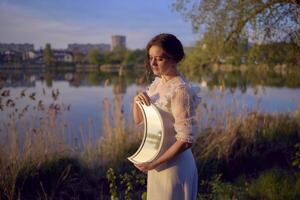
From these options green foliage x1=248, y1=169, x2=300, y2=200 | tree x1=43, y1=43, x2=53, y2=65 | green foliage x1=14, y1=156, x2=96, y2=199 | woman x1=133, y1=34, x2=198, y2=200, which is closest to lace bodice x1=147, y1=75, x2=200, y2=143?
woman x1=133, y1=34, x2=198, y2=200

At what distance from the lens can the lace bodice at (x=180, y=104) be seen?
1624 millimetres

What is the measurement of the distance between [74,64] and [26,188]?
154 feet

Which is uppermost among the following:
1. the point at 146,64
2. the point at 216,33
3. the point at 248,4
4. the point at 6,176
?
the point at 248,4

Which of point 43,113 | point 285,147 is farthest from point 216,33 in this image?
point 43,113

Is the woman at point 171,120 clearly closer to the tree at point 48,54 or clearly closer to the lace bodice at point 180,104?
the lace bodice at point 180,104

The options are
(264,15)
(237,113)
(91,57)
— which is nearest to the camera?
(264,15)

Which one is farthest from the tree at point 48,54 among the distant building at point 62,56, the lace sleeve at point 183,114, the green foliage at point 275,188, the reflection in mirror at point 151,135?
the lace sleeve at point 183,114

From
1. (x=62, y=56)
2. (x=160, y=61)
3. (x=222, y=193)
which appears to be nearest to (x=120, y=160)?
(x=222, y=193)

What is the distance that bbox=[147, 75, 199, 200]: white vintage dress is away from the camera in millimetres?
1631

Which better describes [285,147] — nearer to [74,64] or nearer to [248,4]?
[248,4]

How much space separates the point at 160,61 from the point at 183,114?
0.29m

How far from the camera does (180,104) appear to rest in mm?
1631

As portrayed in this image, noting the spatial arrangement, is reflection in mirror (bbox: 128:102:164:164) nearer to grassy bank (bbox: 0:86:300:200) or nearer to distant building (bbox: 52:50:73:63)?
grassy bank (bbox: 0:86:300:200)

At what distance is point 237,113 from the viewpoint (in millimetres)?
6434
